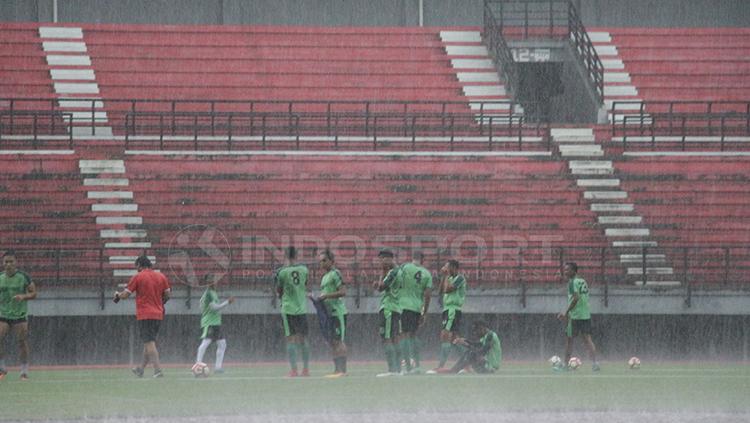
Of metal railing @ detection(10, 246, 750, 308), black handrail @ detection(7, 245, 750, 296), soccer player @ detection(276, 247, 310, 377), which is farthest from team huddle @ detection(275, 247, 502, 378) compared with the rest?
black handrail @ detection(7, 245, 750, 296)

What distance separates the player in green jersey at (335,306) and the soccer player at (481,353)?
2.07m

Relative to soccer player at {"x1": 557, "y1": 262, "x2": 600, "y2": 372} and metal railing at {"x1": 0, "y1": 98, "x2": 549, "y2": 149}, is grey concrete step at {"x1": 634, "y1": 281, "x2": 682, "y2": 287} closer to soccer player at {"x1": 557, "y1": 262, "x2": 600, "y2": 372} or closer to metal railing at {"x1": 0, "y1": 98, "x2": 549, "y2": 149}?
soccer player at {"x1": 557, "y1": 262, "x2": 600, "y2": 372}

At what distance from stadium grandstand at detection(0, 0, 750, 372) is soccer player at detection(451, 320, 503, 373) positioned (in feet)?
14.1

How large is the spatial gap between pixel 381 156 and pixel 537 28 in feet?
32.8

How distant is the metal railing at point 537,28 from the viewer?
38.1m

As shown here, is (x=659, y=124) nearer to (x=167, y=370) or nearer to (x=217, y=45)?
(x=217, y=45)

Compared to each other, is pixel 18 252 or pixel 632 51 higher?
pixel 632 51

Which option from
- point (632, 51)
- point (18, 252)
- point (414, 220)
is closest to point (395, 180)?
point (414, 220)

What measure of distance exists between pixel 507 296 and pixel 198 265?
233 inches

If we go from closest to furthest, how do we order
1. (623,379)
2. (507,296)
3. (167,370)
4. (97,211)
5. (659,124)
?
(623,379), (167,370), (507,296), (97,211), (659,124)

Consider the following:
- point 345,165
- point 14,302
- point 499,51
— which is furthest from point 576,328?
point 499,51

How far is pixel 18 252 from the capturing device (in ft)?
91.6

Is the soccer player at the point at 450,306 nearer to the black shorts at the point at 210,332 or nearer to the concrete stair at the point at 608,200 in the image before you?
the black shorts at the point at 210,332

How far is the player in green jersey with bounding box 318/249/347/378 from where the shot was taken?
21.5 metres
